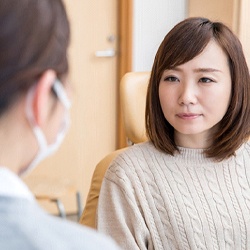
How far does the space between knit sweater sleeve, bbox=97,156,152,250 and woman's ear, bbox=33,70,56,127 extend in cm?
89

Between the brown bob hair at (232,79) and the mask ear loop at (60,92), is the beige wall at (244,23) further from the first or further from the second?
the mask ear loop at (60,92)

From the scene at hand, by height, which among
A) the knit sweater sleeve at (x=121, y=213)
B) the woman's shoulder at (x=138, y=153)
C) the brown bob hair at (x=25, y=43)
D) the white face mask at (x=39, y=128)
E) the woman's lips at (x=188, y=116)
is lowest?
the knit sweater sleeve at (x=121, y=213)

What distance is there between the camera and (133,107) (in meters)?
1.99

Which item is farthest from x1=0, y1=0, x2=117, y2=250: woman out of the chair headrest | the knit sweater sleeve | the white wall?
the white wall

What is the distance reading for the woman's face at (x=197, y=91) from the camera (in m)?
1.61

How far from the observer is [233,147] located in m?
1.71

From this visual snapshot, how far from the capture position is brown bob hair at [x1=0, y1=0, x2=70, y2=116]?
689mm

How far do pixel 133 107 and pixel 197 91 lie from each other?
41 cm

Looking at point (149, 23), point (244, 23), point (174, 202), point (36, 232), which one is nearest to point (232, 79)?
point (174, 202)

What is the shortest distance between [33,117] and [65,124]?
0.09 metres

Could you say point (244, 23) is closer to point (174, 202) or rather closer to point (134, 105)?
point (134, 105)

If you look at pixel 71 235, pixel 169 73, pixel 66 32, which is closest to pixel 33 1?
pixel 66 32

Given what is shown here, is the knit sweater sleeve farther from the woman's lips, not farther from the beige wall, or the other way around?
the beige wall

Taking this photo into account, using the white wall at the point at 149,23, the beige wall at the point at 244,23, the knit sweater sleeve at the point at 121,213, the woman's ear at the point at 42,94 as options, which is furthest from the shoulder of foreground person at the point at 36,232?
the white wall at the point at 149,23
